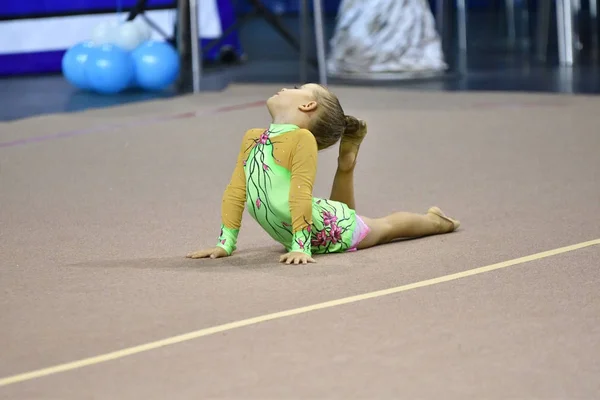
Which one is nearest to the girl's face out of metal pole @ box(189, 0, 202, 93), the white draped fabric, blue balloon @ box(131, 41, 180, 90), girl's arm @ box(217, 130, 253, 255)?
girl's arm @ box(217, 130, 253, 255)

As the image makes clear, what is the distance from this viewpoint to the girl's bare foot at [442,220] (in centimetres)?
301

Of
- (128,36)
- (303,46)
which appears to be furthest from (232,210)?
(303,46)

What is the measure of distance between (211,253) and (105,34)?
4.05 meters

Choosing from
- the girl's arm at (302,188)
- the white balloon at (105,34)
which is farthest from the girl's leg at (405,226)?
the white balloon at (105,34)

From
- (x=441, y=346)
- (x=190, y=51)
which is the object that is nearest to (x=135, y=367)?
(x=441, y=346)

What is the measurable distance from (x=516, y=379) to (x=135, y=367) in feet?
2.27

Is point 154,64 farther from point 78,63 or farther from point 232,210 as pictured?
point 232,210

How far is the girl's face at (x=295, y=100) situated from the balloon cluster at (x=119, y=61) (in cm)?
376

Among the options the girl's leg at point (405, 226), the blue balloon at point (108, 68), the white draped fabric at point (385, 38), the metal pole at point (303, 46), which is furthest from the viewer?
the metal pole at point (303, 46)

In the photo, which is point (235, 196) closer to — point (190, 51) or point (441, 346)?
point (441, 346)

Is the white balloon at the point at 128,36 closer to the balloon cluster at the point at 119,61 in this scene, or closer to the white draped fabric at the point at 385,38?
the balloon cluster at the point at 119,61

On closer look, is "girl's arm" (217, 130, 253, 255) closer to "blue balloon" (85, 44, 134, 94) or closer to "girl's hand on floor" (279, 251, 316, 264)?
"girl's hand on floor" (279, 251, 316, 264)

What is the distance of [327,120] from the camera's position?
9.07 feet

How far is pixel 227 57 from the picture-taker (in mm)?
8016
